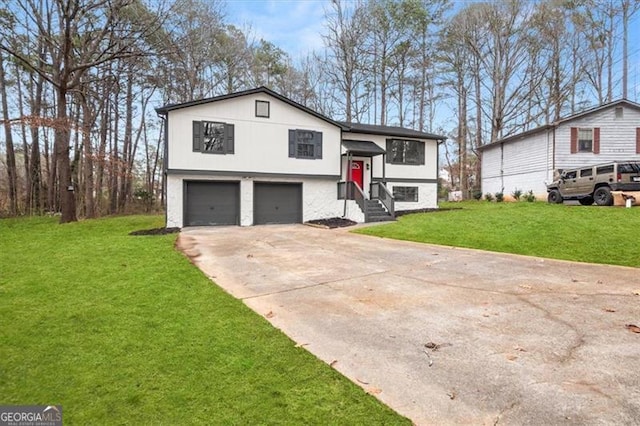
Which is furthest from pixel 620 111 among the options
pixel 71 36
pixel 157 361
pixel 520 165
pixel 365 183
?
pixel 71 36

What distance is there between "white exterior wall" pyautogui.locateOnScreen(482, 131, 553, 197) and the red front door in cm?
1079

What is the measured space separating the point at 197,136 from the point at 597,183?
16.8 meters

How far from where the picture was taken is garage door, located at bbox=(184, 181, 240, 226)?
14.5 metres

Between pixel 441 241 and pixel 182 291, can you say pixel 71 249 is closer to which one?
pixel 182 291

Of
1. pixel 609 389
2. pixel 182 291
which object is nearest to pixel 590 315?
pixel 609 389

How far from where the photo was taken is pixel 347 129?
17.1 m

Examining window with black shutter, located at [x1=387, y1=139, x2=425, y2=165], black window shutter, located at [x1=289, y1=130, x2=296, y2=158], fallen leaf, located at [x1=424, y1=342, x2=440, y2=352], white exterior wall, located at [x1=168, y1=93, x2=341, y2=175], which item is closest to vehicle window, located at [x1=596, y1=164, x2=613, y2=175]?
window with black shutter, located at [x1=387, y1=139, x2=425, y2=165]

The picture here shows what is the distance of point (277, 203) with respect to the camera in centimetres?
1602

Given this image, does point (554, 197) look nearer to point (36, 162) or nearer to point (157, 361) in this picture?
point (157, 361)

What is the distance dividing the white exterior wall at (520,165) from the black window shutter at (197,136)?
18.6 meters

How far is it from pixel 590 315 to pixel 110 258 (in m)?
7.99

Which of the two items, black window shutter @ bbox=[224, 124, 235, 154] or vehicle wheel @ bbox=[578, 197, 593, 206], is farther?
vehicle wheel @ bbox=[578, 197, 593, 206]

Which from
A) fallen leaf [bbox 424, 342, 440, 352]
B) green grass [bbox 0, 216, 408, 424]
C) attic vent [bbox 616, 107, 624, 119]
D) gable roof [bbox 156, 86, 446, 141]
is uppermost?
attic vent [bbox 616, 107, 624, 119]

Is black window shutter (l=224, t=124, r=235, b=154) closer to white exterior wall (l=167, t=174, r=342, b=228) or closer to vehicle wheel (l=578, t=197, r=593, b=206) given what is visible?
white exterior wall (l=167, t=174, r=342, b=228)
